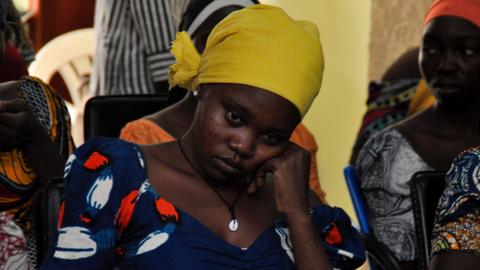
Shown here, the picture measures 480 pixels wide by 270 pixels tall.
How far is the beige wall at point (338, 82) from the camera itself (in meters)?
7.54

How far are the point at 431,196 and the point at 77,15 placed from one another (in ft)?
18.8

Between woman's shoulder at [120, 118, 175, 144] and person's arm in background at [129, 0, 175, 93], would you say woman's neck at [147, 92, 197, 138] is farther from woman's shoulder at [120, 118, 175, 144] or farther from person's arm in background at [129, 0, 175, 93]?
person's arm in background at [129, 0, 175, 93]

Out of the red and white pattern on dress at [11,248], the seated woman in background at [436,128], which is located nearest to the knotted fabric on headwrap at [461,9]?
the seated woman in background at [436,128]

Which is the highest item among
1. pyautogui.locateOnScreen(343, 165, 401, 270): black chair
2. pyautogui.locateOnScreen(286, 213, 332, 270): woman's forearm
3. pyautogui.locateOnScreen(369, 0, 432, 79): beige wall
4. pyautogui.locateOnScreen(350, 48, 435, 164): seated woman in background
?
pyautogui.locateOnScreen(286, 213, 332, 270): woman's forearm

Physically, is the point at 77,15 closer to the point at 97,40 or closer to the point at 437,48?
the point at 97,40

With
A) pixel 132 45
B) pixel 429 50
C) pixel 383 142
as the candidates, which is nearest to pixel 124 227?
pixel 383 142

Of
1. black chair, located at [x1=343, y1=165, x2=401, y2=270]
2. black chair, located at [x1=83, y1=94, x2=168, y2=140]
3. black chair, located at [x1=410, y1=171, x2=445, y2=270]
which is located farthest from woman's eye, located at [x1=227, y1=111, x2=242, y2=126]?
black chair, located at [x1=83, y1=94, x2=168, y2=140]

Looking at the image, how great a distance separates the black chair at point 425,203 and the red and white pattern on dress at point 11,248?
1.26 metres

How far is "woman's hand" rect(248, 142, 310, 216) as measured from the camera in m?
3.00

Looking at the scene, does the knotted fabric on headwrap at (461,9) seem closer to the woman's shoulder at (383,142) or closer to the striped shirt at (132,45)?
the woman's shoulder at (383,142)

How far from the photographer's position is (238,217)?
297 centimetres

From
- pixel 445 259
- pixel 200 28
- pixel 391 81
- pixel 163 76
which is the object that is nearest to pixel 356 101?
pixel 391 81

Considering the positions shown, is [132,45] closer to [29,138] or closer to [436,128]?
[436,128]

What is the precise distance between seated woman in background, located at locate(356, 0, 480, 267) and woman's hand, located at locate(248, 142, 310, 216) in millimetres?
1224
